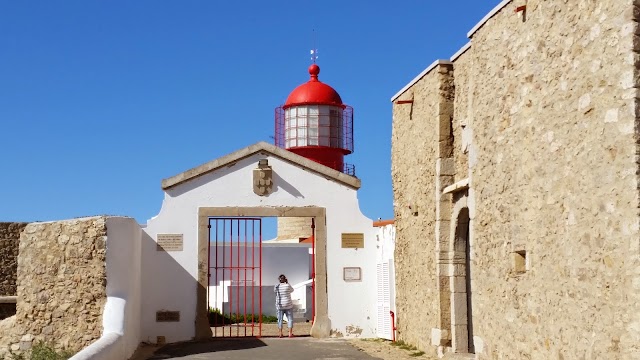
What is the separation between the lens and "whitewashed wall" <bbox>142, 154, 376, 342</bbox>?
16016mm

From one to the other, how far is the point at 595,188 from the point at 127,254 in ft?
27.6

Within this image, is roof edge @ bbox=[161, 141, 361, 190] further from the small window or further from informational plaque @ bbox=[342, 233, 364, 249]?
the small window

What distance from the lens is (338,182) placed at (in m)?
16.9

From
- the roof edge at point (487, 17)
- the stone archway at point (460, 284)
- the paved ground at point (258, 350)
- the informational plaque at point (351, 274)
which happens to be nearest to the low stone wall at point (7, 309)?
the paved ground at point (258, 350)

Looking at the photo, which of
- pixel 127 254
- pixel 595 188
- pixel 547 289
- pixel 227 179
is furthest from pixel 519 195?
pixel 227 179

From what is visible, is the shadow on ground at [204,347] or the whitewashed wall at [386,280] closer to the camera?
the shadow on ground at [204,347]

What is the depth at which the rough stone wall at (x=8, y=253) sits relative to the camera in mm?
19125

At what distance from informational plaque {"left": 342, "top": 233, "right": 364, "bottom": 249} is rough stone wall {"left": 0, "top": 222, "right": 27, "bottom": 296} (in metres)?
7.20

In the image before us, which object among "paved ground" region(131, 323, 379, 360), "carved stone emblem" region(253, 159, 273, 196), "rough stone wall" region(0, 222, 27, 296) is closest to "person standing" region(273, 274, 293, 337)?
"paved ground" region(131, 323, 379, 360)

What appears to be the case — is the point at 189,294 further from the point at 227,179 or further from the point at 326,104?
the point at 326,104

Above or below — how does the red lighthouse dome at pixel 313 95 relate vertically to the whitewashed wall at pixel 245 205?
above

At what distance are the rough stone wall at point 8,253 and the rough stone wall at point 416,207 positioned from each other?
8630 millimetres

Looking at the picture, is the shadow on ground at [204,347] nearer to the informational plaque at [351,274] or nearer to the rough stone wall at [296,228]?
the informational plaque at [351,274]

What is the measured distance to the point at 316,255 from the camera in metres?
16.7
